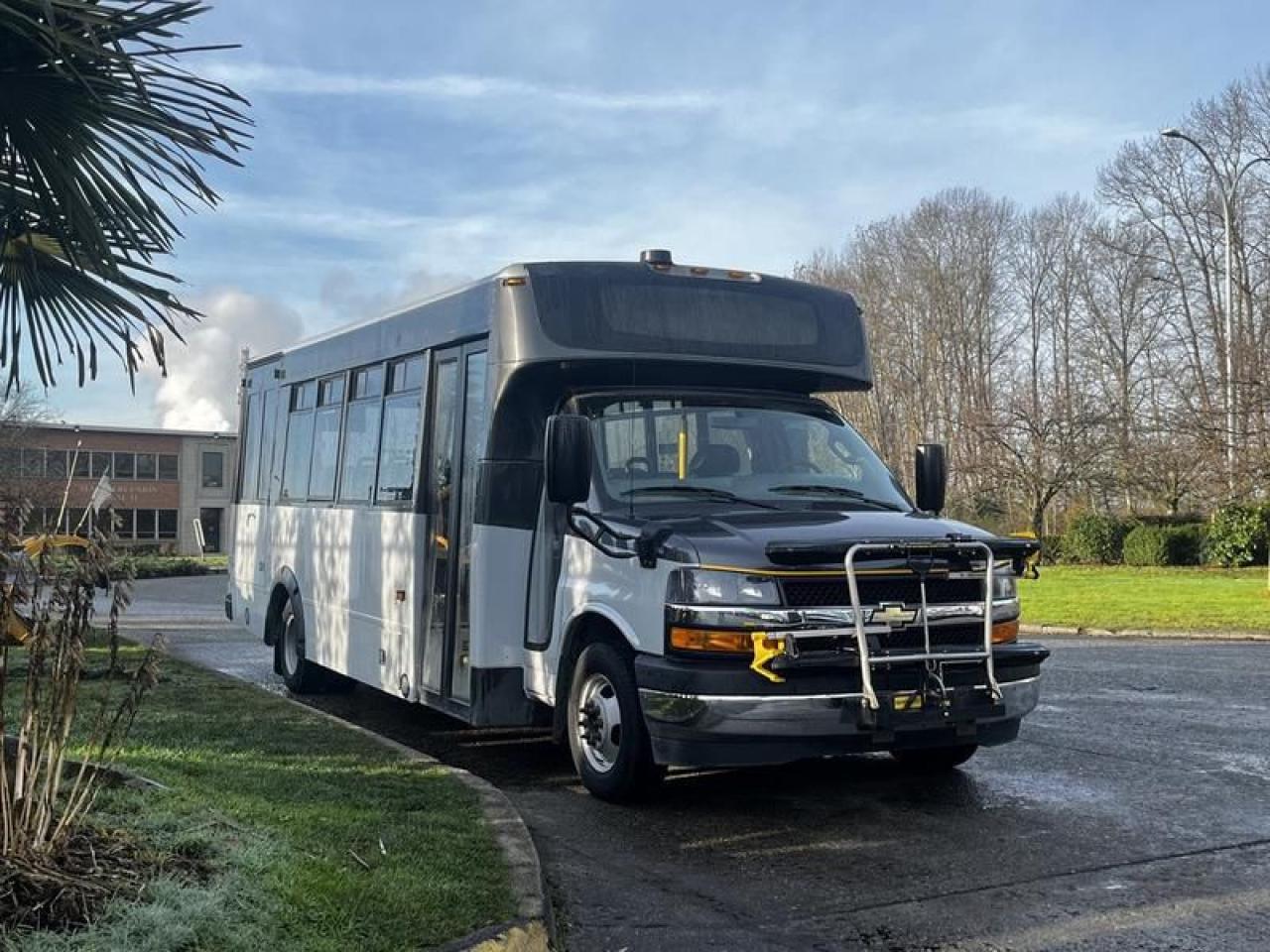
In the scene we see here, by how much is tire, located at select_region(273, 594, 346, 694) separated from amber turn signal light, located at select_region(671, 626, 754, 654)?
572cm

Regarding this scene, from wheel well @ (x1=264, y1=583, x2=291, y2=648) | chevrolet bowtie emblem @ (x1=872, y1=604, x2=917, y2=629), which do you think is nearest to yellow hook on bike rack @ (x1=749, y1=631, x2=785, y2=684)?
chevrolet bowtie emblem @ (x1=872, y1=604, x2=917, y2=629)

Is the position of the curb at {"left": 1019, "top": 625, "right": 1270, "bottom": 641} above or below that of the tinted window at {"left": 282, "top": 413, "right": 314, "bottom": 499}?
below

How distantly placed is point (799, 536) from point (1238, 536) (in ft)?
99.3

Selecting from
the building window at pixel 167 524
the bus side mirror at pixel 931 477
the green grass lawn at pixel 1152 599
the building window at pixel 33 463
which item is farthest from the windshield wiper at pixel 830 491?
the building window at pixel 167 524

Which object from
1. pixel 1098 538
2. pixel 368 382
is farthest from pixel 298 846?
pixel 1098 538

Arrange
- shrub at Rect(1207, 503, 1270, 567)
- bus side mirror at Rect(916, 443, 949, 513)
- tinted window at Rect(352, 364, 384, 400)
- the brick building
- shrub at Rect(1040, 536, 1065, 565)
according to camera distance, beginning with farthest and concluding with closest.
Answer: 1. the brick building
2. shrub at Rect(1040, 536, 1065, 565)
3. shrub at Rect(1207, 503, 1270, 567)
4. tinted window at Rect(352, 364, 384, 400)
5. bus side mirror at Rect(916, 443, 949, 513)

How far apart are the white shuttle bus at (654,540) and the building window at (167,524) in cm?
6203

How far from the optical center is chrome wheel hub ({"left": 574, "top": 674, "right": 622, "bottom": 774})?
679cm

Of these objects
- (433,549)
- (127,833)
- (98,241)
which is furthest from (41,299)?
(127,833)

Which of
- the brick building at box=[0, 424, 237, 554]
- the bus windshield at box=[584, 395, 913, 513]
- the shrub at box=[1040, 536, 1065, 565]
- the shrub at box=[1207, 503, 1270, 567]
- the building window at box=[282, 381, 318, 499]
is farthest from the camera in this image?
the brick building at box=[0, 424, 237, 554]

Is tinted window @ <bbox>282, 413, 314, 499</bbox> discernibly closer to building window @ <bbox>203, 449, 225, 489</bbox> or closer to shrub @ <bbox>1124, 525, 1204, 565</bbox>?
shrub @ <bbox>1124, 525, 1204, 565</bbox>

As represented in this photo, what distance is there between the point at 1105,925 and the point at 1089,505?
37600 millimetres

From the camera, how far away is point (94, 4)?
18.7 ft

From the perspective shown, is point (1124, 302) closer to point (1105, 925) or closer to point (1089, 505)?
point (1089, 505)
